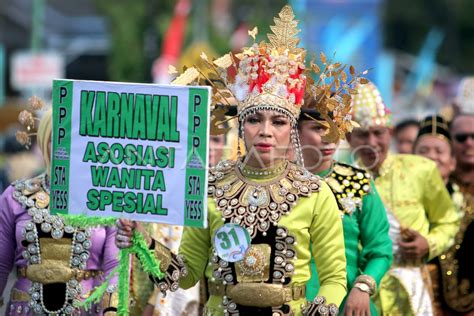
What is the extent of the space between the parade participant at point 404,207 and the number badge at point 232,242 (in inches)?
88.2

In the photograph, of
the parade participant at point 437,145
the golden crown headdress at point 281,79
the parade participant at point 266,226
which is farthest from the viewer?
the parade participant at point 437,145

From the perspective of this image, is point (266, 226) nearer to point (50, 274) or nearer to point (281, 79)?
point (281, 79)

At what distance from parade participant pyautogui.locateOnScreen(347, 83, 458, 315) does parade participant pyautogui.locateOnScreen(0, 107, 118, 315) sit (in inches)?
82.5

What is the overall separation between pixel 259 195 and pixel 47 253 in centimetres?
135

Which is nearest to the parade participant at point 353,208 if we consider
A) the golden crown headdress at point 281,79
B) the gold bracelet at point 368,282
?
the gold bracelet at point 368,282

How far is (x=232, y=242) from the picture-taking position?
21.3 feet

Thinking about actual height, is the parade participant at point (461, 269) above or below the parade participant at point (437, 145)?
below

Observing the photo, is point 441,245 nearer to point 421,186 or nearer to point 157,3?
point 421,186

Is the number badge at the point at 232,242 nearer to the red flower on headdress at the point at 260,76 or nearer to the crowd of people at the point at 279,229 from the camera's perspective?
the crowd of people at the point at 279,229

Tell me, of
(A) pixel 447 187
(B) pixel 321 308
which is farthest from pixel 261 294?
(A) pixel 447 187

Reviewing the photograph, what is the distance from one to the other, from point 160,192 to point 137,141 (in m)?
0.27

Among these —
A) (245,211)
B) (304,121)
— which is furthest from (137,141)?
(304,121)

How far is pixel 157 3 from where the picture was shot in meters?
44.9

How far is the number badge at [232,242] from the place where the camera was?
6453 mm
